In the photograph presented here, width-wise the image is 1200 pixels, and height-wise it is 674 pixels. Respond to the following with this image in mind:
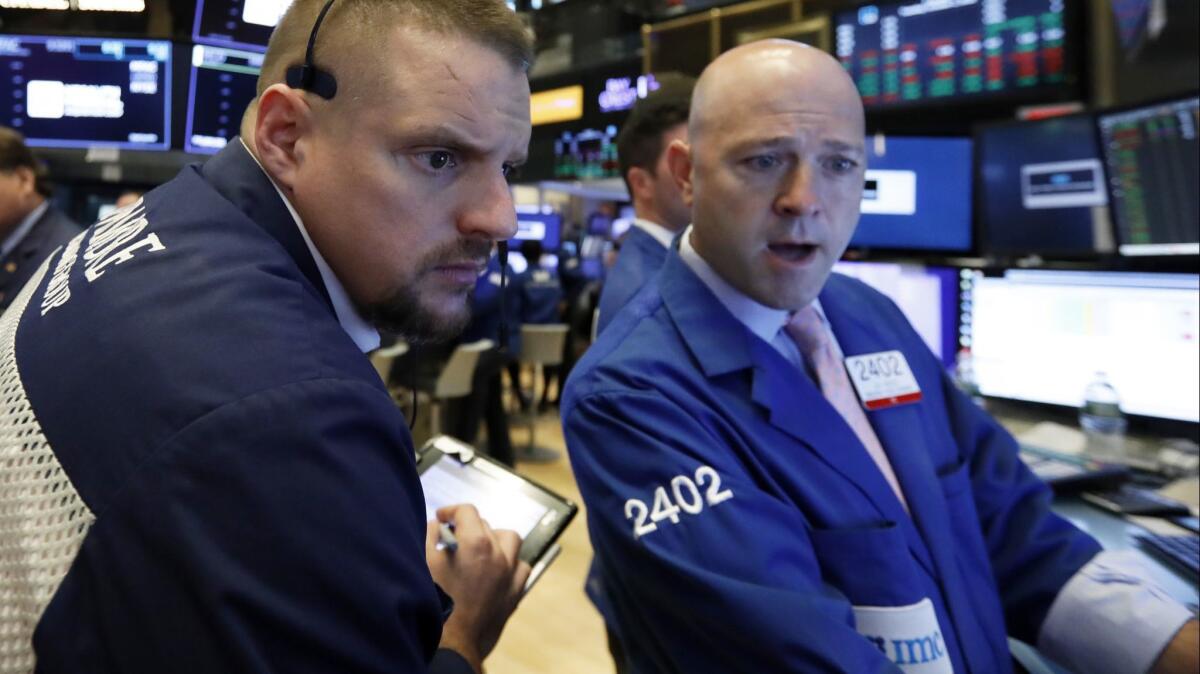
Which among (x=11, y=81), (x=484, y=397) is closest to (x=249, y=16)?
(x=11, y=81)

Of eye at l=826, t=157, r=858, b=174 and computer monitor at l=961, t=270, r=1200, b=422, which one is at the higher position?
eye at l=826, t=157, r=858, b=174

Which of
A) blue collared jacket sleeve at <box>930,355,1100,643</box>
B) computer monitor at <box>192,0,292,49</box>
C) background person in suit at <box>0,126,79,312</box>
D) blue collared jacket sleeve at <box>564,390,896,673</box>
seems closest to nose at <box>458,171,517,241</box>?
blue collared jacket sleeve at <box>564,390,896,673</box>

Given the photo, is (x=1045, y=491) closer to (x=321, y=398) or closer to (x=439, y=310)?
(x=439, y=310)

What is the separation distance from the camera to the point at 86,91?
211 cm

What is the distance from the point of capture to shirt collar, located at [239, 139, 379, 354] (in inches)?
31.4

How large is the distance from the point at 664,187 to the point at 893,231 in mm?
842

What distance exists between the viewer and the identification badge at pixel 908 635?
957mm

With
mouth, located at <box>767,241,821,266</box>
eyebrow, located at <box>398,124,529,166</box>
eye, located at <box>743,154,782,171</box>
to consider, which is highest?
eye, located at <box>743,154,782,171</box>

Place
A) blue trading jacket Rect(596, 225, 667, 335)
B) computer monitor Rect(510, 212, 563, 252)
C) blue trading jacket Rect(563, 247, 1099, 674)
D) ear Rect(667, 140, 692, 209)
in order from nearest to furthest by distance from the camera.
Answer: blue trading jacket Rect(563, 247, 1099, 674), ear Rect(667, 140, 692, 209), blue trading jacket Rect(596, 225, 667, 335), computer monitor Rect(510, 212, 563, 252)

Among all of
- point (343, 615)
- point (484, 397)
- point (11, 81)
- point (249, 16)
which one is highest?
point (249, 16)

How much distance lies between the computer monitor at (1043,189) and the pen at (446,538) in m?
1.96

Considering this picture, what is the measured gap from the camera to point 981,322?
2.21 meters

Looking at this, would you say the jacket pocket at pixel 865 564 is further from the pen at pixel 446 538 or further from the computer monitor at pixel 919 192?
the computer monitor at pixel 919 192

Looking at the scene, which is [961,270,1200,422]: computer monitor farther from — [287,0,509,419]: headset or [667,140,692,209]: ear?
[287,0,509,419]: headset
